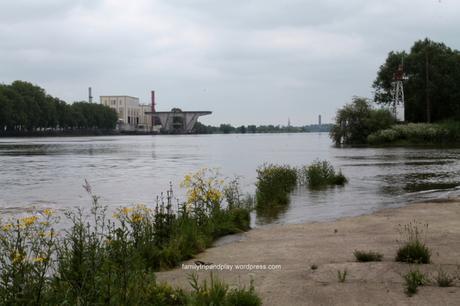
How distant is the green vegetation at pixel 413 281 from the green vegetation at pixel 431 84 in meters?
86.7

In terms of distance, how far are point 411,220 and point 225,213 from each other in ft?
15.7

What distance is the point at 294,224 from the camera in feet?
48.3

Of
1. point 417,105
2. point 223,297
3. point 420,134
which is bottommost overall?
point 223,297

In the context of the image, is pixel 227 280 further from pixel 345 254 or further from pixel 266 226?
pixel 266 226

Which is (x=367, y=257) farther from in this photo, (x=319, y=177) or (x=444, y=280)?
(x=319, y=177)

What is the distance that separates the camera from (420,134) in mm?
79625

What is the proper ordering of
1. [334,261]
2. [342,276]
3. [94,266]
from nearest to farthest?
[94,266], [342,276], [334,261]

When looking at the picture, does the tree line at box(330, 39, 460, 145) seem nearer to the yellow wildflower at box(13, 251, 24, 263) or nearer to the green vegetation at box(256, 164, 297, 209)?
the green vegetation at box(256, 164, 297, 209)

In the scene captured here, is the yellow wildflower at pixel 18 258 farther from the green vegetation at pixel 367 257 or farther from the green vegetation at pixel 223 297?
the green vegetation at pixel 367 257

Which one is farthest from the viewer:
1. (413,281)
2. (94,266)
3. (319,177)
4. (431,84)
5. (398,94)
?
(398,94)

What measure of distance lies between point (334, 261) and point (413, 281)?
1.96 m

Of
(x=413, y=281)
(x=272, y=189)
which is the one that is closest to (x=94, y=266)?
(x=413, y=281)

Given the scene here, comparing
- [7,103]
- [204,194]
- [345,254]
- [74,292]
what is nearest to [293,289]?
[345,254]

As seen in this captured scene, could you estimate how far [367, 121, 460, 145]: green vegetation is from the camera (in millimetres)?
79125
